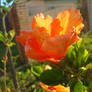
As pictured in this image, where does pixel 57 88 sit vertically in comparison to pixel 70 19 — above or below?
below

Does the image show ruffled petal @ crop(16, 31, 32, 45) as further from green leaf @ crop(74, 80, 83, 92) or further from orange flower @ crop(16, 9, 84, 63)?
green leaf @ crop(74, 80, 83, 92)

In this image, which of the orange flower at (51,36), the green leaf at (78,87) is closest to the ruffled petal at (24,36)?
the orange flower at (51,36)

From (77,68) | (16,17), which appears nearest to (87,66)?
(77,68)

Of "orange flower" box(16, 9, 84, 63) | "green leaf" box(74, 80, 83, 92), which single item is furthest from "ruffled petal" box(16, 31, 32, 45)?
"green leaf" box(74, 80, 83, 92)

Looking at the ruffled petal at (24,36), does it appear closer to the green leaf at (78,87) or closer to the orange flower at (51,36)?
the orange flower at (51,36)

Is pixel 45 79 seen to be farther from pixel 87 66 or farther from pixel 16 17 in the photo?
pixel 16 17
